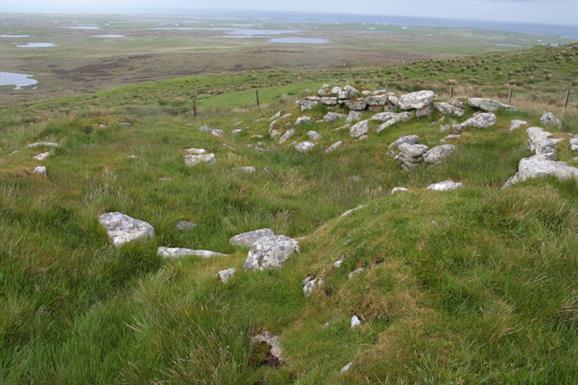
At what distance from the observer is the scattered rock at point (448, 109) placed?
1571cm

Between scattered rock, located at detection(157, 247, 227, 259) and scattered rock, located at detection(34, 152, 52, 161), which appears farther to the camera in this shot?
scattered rock, located at detection(34, 152, 52, 161)

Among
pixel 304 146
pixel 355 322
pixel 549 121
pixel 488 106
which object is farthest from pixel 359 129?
pixel 355 322

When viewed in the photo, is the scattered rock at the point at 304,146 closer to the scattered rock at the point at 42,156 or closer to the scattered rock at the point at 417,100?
the scattered rock at the point at 417,100

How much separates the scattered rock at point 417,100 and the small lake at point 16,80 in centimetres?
6707

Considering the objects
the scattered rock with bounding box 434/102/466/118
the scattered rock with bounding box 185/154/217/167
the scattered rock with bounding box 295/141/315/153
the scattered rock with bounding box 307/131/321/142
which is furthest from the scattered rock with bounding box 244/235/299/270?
the scattered rock with bounding box 434/102/466/118

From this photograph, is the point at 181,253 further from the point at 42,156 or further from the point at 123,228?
the point at 42,156

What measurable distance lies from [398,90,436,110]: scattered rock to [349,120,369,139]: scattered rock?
1897mm

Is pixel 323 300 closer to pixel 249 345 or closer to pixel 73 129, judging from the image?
pixel 249 345

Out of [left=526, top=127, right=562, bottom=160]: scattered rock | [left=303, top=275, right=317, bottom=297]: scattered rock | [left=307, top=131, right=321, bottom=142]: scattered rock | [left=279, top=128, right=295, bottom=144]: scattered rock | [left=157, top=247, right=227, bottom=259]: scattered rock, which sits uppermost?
[left=526, top=127, right=562, bottom=160]: scattered rock

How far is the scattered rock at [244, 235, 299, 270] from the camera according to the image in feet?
18.2

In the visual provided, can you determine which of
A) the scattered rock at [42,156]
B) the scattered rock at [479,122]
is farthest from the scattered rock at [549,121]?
the scattered rock at [42,156]

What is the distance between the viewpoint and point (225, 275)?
5258 mm

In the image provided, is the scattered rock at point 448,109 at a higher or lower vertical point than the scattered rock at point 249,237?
higher

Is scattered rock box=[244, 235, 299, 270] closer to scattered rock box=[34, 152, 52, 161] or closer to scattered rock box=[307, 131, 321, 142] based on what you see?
scattered rock box=[34, 152, 52, 161]
